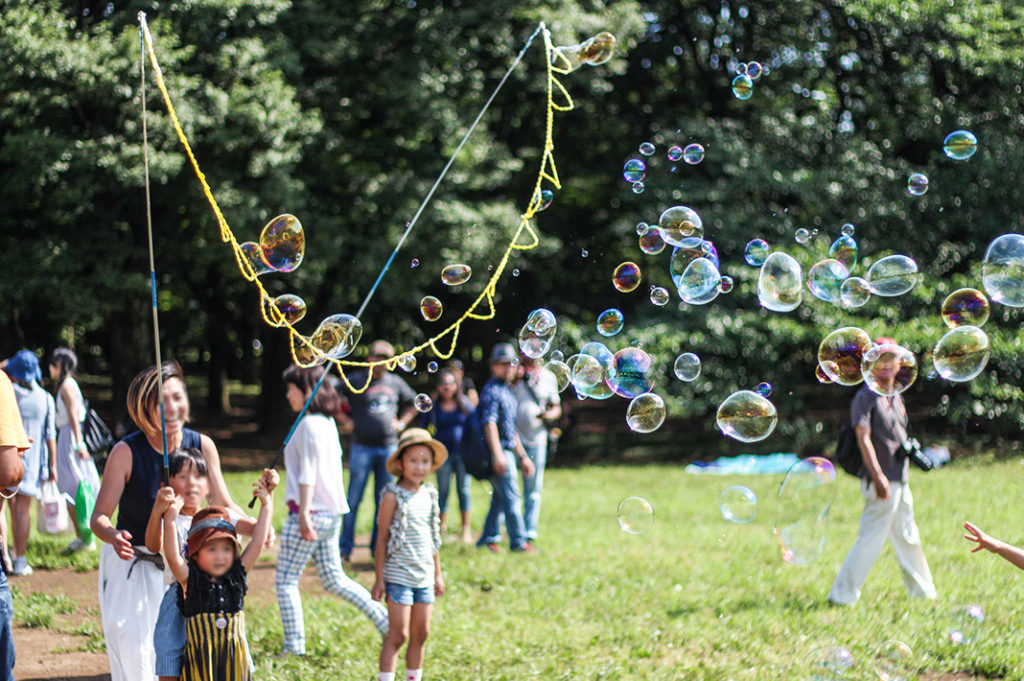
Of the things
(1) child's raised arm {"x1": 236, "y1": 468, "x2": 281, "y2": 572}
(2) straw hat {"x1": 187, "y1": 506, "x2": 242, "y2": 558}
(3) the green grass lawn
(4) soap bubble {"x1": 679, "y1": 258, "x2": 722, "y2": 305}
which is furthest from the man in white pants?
(2) straw hat {"x1": 187, "y1": 506, "x2": 242, "y2": 558}

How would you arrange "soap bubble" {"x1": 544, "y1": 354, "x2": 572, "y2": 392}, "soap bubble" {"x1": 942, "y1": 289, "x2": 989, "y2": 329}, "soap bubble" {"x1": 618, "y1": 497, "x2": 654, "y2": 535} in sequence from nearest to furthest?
1. "soap bubble" {"x1": 942, "y1": 289, "x2": 989, "y2": 329}
2. "soap bubble" {"x1": 618, "y1": 497, "x2": 654, "y2": 535}
3. "soap bubble" {"x1": 544, "y1": 354, "x2": 572, "y2": 392}

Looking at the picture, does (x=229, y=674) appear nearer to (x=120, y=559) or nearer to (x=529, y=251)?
(x=120, y=559)

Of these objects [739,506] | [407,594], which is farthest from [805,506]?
[407,594]

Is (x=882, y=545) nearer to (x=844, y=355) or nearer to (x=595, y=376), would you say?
(x=844, y=355)

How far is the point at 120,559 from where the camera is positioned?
397 centimetres

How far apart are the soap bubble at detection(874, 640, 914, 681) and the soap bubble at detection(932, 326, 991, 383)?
1.30 meters

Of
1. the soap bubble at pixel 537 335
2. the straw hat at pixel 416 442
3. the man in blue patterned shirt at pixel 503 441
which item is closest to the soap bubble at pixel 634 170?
the soap bubble at pixel 537 335

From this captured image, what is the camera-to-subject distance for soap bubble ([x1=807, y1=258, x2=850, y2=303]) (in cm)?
565

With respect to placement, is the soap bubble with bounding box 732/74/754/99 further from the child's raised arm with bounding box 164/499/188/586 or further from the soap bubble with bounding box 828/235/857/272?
the child's raised arm with bounding box 164/499/188/586

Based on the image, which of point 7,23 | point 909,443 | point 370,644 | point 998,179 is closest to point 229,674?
point 370,644

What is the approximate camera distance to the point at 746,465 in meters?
13.7

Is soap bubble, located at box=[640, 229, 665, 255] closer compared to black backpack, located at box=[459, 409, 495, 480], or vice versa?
soap bubble, located at box=[640, 229, 665, 255]

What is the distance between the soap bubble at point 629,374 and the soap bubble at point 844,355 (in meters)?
1.17

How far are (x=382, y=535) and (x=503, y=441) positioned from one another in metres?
3.17
